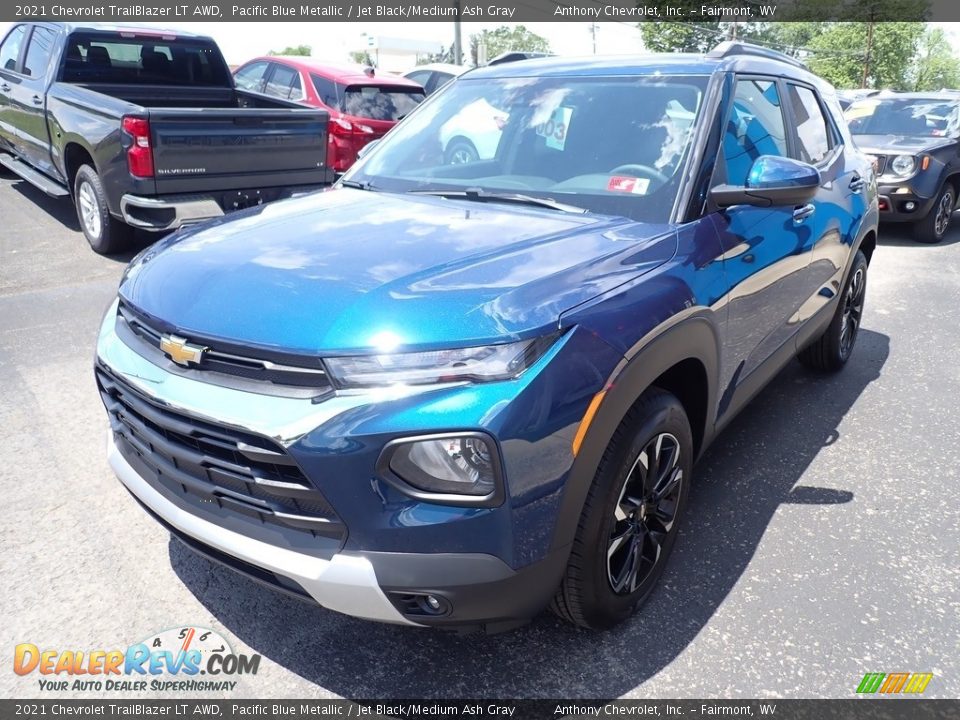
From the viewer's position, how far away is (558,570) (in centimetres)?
203

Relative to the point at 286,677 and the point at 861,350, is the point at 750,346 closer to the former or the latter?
the point at 286,677

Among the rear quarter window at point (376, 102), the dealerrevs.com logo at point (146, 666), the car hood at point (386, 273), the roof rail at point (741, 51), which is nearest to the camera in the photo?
the car hood at point (386, 273)

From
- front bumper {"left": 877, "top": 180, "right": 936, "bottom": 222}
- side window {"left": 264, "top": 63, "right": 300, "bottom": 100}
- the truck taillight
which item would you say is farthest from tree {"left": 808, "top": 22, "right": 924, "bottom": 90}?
the truck taillight

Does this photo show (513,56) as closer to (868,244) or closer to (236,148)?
(868,244)

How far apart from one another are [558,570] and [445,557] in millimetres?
361

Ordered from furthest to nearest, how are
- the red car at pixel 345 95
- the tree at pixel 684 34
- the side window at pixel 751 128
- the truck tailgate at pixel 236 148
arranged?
the tree at pixel 684 34, the red car at pixel 345 95, the truck tailgate at pixel 236 148, the side window at pixel 751 128

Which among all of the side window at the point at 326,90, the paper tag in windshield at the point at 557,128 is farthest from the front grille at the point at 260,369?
the side window at the point at 326,90

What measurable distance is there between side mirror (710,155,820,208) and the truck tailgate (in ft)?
15.1

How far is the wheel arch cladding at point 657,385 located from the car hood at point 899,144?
26.7 feet

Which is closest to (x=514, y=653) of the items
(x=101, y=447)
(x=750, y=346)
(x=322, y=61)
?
(x=750, y=346)

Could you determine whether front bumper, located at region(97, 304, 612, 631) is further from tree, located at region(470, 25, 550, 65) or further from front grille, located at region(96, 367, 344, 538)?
tree, located at region(470, 25, 550, 65)

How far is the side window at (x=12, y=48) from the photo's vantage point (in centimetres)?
809

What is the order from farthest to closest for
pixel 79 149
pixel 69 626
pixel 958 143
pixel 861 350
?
pixel 958 143 < pixel 79 149 < pixel 861 350 < pixel 69 626

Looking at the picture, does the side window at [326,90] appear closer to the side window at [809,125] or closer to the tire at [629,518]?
the side window at [809,125]
